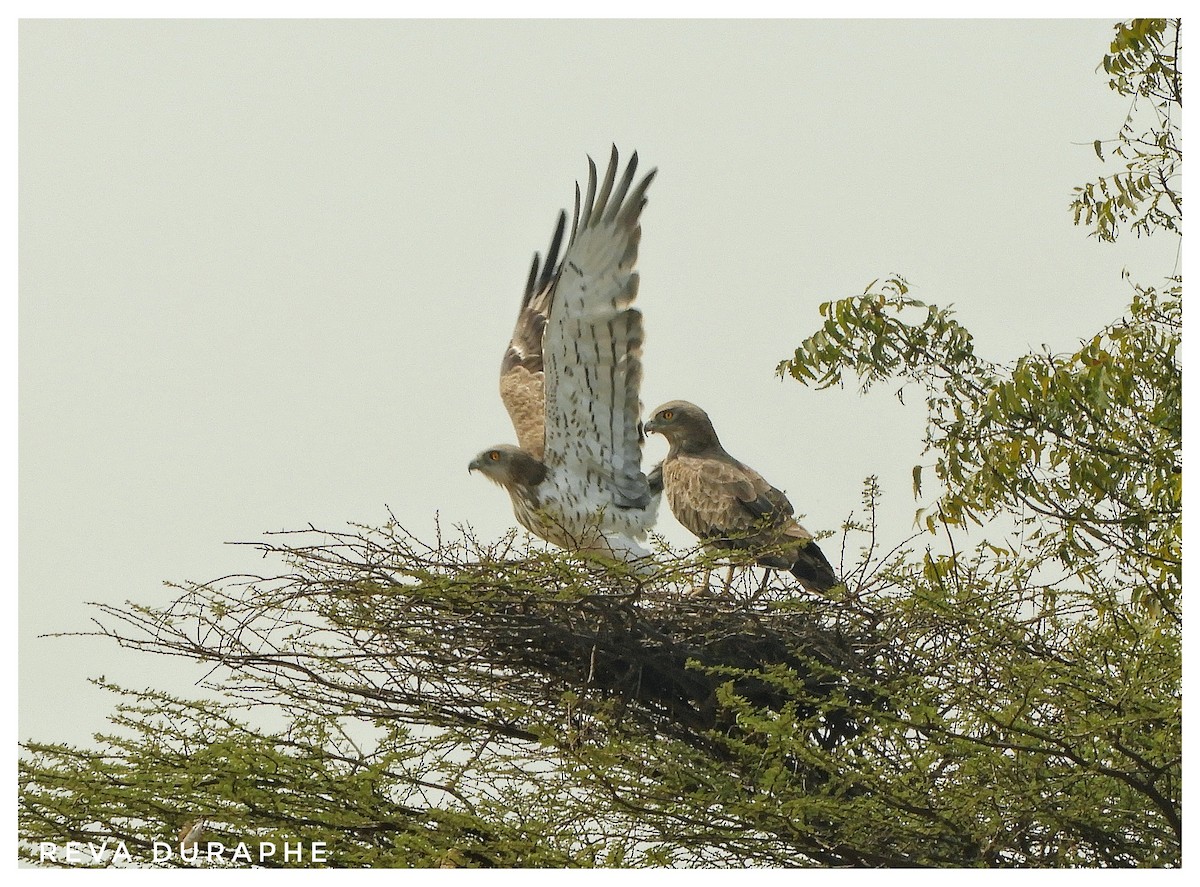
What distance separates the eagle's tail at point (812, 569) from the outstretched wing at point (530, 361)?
6.35 ft

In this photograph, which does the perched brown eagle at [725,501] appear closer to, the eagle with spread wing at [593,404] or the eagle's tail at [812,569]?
the eagle's tail at [812,569]

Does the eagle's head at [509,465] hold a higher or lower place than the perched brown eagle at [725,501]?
higher

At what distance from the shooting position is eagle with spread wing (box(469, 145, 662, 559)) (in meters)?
8.47

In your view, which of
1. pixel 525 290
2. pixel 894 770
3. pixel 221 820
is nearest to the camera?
pixel 894 770

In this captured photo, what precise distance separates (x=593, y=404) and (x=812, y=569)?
146 cm

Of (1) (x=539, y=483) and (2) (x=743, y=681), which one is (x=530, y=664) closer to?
(2) (x=743, y=681)

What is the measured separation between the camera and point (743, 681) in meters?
7.43

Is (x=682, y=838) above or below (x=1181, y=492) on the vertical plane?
below

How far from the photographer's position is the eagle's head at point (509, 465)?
8.91 metres

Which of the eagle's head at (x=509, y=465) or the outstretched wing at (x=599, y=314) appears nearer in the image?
the outstretched wing at (x=599, y=314)

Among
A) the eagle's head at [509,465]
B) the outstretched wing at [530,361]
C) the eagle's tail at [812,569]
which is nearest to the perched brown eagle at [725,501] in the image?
the eagle's tail at [812,569]

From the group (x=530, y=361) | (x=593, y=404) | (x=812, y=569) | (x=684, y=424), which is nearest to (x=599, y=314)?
(x=593, y=404)

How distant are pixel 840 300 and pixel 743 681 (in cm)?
176

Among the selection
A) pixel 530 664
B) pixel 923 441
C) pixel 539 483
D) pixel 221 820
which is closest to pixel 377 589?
pixel 530 664
